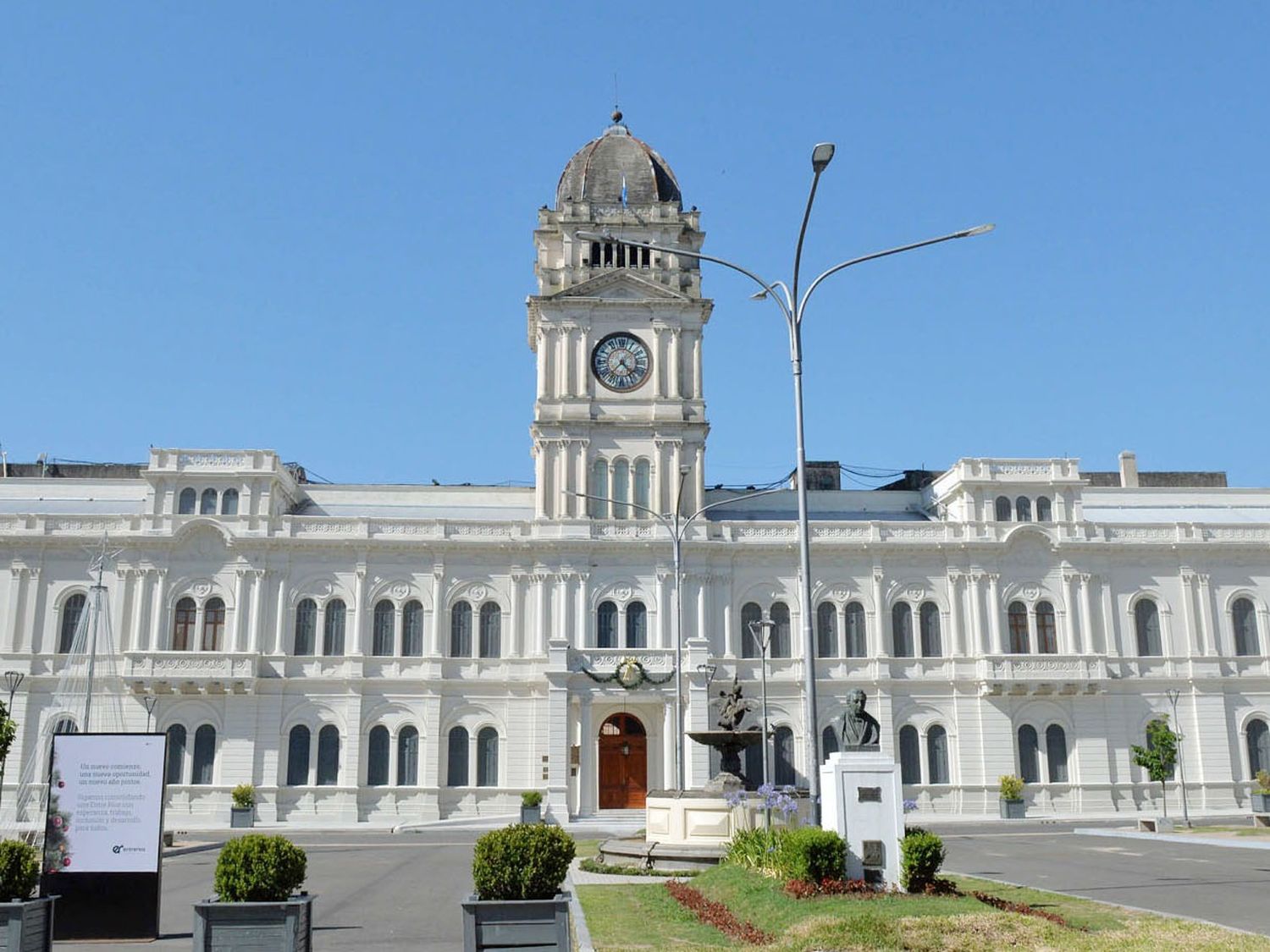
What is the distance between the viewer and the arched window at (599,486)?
179 ft

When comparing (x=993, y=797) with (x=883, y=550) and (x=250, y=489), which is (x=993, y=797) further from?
(x=250, y=489)

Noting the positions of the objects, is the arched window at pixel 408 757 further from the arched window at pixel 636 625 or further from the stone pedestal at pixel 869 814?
the stone pedestal at pixel 869 814

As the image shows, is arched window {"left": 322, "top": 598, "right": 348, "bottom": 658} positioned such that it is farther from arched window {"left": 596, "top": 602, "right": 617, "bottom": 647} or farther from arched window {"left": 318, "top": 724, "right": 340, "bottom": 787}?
arched window {"left": 596, "top": 602, "right": 617, "bottom": 647}

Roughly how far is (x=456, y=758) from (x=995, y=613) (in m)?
23.6

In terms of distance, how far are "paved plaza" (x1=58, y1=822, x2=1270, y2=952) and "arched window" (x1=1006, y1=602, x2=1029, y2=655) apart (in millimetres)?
12805

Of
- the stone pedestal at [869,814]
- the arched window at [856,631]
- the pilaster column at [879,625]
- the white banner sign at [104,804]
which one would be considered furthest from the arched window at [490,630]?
the white banner sign at [104,804]

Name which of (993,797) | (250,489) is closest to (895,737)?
(993,797)

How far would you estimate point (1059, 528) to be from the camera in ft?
181

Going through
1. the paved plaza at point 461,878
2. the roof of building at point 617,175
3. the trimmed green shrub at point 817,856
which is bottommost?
the paved plaza at point 461,878

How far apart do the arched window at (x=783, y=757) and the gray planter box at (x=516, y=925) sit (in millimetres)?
37986

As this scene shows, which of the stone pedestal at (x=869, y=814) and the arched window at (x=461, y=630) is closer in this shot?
the stone pedestal at (x=869, y=814)

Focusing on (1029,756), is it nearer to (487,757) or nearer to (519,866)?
(487,757)

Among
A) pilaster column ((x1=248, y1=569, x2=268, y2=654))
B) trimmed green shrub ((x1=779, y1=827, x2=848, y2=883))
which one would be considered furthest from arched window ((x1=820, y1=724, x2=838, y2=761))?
trimmed green shrub ((x1=779, y1=827, x2=848, y2=883))

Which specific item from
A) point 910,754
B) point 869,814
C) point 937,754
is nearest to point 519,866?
point 869,814
